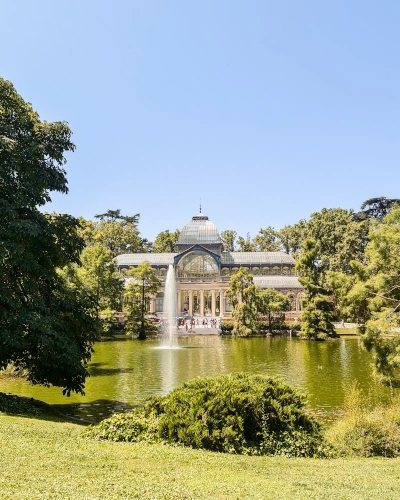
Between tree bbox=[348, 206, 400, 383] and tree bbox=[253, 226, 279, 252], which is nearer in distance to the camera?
tree bbox=[348, 206, 400, 383]

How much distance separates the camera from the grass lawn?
A: 553 centimetres

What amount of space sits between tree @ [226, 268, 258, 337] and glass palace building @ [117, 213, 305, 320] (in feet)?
45.3

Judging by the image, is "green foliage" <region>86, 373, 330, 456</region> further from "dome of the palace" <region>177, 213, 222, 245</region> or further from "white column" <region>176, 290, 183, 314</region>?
"dome of the palace" <region>177, 213, 222, 245</region>

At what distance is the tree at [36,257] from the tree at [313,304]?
2821 centimetres

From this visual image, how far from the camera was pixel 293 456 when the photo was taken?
833 cm

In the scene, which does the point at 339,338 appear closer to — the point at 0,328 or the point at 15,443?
the point at 0,328

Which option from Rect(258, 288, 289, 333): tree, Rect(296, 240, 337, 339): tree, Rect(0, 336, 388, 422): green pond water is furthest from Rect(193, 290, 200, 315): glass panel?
Rect(0, 336, 388, 422): green pond water

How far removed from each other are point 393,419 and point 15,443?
7.26 m

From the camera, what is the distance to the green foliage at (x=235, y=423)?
833 centimetres

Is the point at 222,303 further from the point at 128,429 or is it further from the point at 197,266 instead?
the point at 128,429

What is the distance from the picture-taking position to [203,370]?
71.9 ft

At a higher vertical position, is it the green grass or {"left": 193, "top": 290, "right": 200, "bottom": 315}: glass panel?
{"left": 193, "top": 290, "right": 200, "bottom": 315}: glass panel

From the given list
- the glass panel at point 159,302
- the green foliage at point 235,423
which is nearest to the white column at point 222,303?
the glass panel at point 159,302

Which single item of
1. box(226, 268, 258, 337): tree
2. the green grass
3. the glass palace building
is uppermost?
the glass palace building
